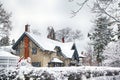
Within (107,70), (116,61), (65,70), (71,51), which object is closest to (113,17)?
(65,70)

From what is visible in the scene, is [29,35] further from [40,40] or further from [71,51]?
[71,51]

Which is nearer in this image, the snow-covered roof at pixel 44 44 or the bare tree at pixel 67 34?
the snow-covered roof at pixel 44 44

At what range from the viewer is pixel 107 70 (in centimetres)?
2880

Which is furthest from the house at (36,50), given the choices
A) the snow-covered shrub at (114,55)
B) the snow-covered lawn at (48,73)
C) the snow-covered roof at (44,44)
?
the snow-covered lawn at (48,73)

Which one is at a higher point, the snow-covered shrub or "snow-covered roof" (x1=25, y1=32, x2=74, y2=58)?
"snow-covered roof" (x1=25, y1=32, x2=74, y2=58)

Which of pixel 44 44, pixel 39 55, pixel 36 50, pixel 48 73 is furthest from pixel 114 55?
pixel 48 73

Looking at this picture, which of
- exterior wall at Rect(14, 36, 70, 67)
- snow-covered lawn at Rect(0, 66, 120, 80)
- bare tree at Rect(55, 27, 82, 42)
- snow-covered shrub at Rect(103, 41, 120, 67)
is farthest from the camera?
bare tree at Rect(55, 27, 82, 42)

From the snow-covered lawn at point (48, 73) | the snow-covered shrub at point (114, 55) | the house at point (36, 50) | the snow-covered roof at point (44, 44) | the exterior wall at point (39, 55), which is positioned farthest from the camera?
the exterior wall at point (39, 55)

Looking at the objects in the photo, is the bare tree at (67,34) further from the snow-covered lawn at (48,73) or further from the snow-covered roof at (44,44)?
the snow-covered lawn at (48,73)

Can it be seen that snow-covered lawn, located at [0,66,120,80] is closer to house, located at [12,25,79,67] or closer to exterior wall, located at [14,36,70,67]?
house, located at [12,25,79,67]

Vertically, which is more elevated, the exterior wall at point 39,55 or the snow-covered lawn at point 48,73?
the exterior wall at point 39,55

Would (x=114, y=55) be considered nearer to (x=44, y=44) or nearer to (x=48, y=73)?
(x=44, y=44)

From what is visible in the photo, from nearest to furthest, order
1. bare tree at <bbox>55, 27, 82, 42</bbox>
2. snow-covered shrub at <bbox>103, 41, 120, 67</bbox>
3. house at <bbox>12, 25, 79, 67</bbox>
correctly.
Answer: snow-covered shrub at <bbox>103, 41, 120, 67</bbox> < house at <bbox>12, 25, 79, 67</bbox> < bare tree at <bbox>55, 27, 82, 42</bbox>

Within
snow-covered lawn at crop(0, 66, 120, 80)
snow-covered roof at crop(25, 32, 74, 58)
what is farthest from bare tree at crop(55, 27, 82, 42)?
snow-covered lawn at crop(0, 66, 120, 80)
